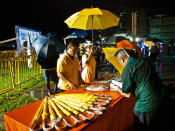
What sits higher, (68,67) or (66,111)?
(68,67)

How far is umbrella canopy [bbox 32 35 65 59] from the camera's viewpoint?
4.21 metres

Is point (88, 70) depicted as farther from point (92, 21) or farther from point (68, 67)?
point (92, 21)

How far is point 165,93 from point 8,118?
203 cm

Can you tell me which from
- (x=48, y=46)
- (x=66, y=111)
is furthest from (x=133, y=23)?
(x=66, y=111)

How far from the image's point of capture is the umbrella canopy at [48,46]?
421 cm

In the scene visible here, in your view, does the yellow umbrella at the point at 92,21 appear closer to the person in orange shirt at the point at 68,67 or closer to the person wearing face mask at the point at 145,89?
the person in orange shirt at the point at 68,67

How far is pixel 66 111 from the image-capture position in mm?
1549

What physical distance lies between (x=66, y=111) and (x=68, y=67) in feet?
4.01

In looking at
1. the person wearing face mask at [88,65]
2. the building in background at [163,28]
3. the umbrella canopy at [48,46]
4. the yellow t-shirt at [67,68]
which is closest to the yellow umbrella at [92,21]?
the person wearing face mask at [88,65]

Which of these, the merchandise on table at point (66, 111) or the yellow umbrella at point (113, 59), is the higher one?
the yellow umbrella at point (113, 59)

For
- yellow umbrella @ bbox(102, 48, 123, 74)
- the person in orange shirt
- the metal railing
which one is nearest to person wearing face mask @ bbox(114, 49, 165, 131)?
yellow umbrella @ bbox(102, 48, 123, 74)

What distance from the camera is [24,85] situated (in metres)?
5.95

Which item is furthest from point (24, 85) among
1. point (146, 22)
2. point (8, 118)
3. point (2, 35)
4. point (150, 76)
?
point (146, 22)

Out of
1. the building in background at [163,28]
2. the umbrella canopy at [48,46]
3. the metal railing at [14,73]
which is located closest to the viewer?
the umbrella canopy at [48,46]
